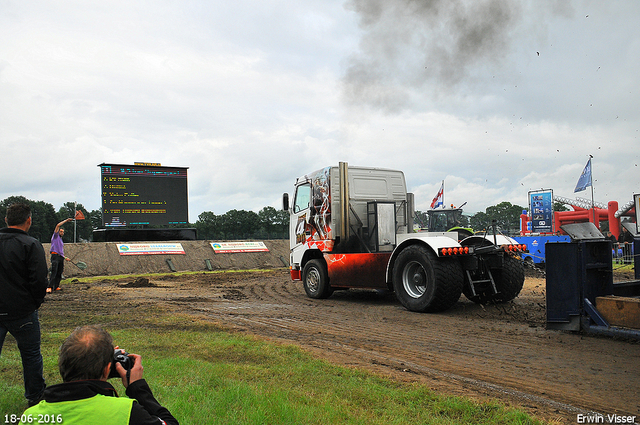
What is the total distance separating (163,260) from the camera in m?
25.1

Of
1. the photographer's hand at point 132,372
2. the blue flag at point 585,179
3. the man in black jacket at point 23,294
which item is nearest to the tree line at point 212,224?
the blue flag at point 585,179

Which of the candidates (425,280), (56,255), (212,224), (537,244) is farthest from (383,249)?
(212,224)

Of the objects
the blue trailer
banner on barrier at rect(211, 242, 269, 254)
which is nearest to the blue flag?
the blue trailer

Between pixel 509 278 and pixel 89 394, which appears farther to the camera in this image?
pixel 509 278

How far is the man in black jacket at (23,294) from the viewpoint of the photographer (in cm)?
408

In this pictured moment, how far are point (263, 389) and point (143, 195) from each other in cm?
2313

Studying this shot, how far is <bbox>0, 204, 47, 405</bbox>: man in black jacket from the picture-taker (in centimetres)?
408

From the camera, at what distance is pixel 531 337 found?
6.93 metres

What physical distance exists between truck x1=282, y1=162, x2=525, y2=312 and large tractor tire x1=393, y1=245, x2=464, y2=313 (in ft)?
0.06

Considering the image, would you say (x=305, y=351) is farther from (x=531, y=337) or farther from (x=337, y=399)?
(x=531, y=337)

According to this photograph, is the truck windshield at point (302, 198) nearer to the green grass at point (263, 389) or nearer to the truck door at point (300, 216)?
the truck door at point (300, 216)

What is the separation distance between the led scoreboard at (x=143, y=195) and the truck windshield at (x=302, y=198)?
15.1 metres

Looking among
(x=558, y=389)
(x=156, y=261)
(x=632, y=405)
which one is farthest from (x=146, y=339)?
(x=156, y=261)

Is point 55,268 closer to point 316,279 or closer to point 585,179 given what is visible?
point 316,279
